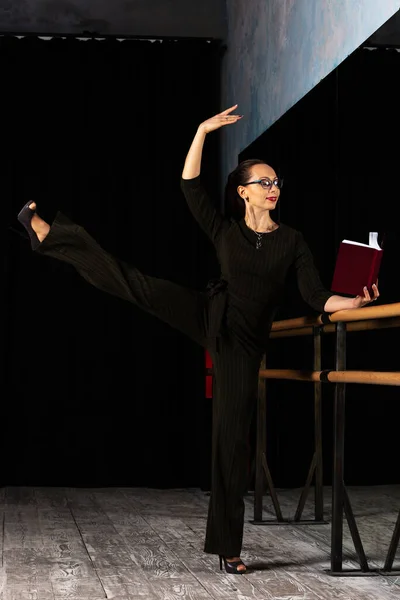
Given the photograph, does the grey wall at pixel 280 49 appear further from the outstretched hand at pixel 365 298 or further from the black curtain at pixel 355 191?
the outstretched hand at pixel 365 298

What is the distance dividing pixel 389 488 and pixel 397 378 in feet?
4.19

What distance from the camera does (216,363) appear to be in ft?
10.8

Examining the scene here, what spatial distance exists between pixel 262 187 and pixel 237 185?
117 millimetres

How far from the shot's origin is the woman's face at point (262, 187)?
3.32 m

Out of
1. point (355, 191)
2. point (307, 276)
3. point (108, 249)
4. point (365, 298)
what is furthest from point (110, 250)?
point (365, 298)

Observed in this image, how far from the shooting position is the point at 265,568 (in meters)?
3.29

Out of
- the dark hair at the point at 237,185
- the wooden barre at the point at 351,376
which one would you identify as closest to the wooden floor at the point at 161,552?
the wooden barre at the point at 351,376

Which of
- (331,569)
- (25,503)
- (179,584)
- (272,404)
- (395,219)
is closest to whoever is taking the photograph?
(179,584)

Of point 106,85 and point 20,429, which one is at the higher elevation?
point 106,85

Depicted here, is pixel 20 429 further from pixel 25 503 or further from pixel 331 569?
pixel 331 569

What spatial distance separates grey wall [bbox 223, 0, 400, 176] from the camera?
3.86m

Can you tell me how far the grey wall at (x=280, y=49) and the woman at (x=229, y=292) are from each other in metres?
0.85

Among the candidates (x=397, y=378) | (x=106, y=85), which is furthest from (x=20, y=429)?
(x=397, y=378)

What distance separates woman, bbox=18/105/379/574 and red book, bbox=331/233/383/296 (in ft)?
0.21
